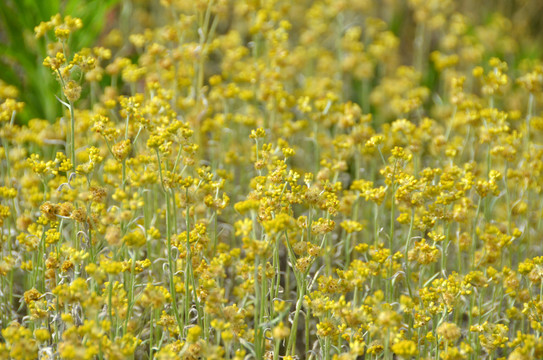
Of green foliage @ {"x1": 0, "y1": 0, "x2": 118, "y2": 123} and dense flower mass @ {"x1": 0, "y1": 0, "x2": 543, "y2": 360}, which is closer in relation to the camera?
dense flower mass @ {"x1": 0, "y1": 0, "x2": 543, "y2": 360}

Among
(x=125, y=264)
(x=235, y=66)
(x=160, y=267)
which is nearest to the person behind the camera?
(x=125, y=264)

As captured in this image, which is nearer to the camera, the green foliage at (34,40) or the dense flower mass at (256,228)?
the dense flower mass at (256,228)

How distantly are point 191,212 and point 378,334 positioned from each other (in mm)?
608

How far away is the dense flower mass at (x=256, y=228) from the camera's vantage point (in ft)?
4.41

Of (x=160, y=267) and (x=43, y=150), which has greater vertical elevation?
(x=43, y=150)

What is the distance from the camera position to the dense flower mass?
1345 millimetres

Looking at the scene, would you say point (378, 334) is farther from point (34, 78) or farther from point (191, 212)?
point (34, 78)

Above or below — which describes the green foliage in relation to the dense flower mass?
above

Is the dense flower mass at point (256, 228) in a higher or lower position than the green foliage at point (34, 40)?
lower

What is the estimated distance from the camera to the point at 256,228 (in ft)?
6.12

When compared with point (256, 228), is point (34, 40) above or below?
above

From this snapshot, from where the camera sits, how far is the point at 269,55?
243cm

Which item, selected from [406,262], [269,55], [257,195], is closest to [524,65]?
[269,55]

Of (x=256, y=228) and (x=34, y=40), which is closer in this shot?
(x=256, y=228)
